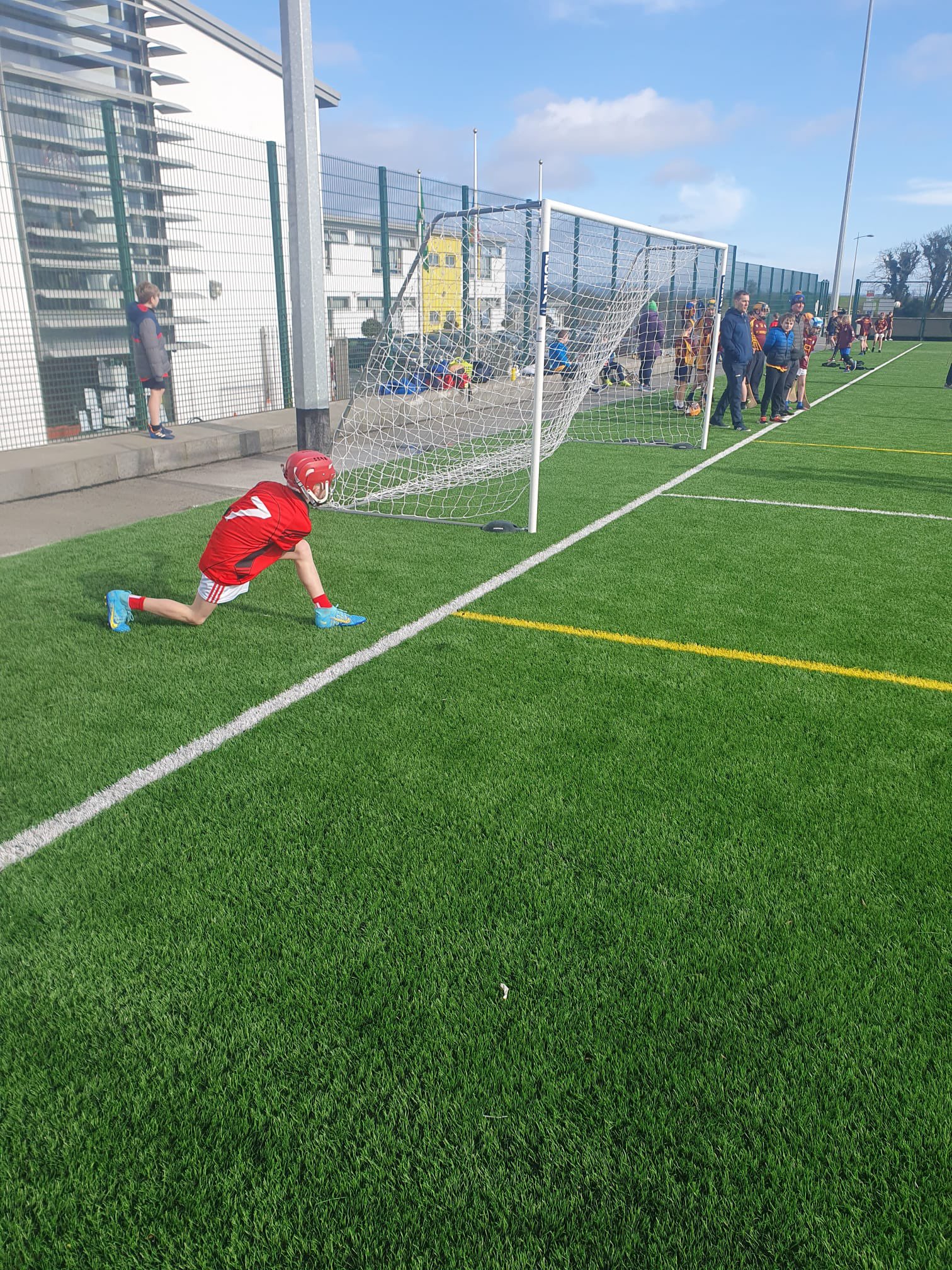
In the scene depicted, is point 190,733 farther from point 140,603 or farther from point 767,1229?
point 767,1229

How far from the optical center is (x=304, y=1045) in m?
2.15

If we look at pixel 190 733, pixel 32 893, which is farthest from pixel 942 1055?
pixel 190 733

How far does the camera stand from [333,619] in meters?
4.96

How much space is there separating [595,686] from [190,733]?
1871 mm

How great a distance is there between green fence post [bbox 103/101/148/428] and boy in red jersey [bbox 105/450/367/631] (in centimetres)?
706

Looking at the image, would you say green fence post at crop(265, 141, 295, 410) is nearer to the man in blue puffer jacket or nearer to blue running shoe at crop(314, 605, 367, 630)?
the man in blue puffer jacket

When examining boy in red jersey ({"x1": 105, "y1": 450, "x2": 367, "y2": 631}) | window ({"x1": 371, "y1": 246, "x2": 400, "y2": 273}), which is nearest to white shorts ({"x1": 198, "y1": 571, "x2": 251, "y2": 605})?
boy in red jersey ({"x1": 105, "y1": 450, "x2": 367, "y2": 631})

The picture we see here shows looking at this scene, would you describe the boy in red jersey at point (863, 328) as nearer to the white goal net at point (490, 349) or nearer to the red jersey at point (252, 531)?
the white goal net at point (490, 349)

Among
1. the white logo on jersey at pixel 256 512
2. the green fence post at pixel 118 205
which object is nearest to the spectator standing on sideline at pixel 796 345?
the green fence post at pixel 118 205

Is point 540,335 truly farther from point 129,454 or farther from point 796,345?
point 796,345

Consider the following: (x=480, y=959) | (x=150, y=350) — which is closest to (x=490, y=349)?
(x=150, y=350)

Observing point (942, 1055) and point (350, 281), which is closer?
point (942, 1055)

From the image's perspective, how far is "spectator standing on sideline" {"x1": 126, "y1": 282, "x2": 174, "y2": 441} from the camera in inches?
405

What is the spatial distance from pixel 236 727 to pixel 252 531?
44.9 inches
